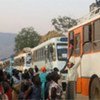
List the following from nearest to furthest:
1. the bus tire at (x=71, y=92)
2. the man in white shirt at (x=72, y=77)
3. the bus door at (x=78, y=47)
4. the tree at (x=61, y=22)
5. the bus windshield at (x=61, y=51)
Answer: the man in white shirt at (x=72, y=77)
the bus door at (x=78, y=47)
the bus tire at (x=71, y=92)
the bus windshield at (x=61, y=51)
the tree at (x=61, y=22)

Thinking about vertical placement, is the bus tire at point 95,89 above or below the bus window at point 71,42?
below

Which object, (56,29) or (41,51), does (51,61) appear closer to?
(41,51)

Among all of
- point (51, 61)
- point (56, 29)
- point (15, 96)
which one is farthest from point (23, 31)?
point (15, 96)

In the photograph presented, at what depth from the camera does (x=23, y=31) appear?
276ft

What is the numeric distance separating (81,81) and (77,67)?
51 centimetres

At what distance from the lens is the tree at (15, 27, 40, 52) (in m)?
80.9

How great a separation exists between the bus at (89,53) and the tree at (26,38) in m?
62.0

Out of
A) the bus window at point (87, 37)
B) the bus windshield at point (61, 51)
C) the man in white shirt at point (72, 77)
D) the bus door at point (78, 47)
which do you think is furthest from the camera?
the bus windshield at point (61, 51)

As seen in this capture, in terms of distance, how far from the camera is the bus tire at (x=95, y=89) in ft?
51.5

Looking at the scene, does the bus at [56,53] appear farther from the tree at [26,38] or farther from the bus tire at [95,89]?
the tree at [26,38]

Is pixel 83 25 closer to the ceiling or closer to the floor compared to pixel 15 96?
closer to the ceiling

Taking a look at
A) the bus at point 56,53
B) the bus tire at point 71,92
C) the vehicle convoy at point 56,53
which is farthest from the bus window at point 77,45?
the bus at point 56,53

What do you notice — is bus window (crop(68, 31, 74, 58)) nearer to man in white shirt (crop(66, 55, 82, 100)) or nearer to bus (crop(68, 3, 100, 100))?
bus (crop(68, 3, 100, 100))

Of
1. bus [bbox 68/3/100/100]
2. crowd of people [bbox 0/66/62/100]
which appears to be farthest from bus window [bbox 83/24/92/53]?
crowd of people [bbox 0/66/62/100]
